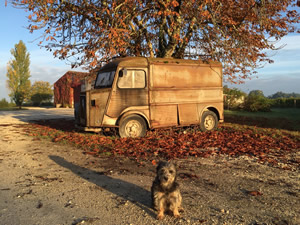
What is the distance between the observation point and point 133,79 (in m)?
9.67

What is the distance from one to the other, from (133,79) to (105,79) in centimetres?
115

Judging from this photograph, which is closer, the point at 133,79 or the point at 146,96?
the point at 133,79

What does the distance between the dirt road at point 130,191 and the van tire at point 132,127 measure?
2896 mm

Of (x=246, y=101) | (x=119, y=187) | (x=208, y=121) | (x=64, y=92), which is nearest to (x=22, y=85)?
(x=64, y=92)

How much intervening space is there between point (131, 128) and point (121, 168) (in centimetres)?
387

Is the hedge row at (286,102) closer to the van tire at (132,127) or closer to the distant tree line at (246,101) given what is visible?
the distant tree line at (246,101)

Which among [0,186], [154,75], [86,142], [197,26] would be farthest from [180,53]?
[0,186]

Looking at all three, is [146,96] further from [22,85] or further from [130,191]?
[22,85]

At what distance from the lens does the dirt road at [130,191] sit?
342cm

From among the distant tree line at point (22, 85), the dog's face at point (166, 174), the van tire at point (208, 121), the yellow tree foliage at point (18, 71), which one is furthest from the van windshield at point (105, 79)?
the yellow tree foliage at point (18, 71)

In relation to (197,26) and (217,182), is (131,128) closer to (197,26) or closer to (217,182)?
(217,182)

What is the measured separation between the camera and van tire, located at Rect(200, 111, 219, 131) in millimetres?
11234

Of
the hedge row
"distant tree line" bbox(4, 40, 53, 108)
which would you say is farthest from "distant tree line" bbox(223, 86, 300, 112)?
"distant tree line" bbox(4, 40, 53, 108)

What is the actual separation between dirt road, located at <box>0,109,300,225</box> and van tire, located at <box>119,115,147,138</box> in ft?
9.50
